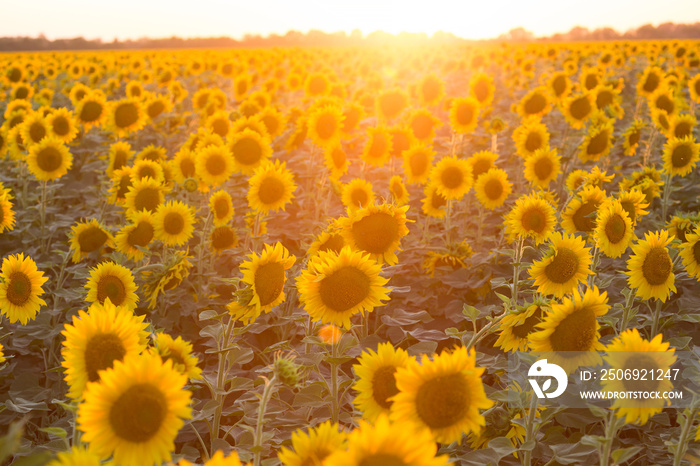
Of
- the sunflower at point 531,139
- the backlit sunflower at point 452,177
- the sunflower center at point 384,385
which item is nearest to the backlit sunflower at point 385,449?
the sunflower center at point 384,385

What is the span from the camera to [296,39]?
65375mm

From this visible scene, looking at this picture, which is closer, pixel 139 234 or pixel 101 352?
pixel 101 352

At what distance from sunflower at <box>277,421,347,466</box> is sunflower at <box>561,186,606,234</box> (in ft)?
9.52

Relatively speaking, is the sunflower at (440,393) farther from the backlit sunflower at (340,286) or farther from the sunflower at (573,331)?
the backlit sunflower at (340,286)

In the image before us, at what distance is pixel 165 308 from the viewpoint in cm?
468

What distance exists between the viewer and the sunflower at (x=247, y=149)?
5723 millimetres

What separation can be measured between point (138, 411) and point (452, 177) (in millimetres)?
4494

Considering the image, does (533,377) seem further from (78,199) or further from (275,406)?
(78,199)

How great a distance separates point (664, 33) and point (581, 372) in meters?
78.6

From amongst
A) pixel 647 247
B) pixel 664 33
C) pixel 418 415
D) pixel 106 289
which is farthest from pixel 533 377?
pixel 664 33

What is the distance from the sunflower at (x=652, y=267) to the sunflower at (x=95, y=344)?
9.69 feet

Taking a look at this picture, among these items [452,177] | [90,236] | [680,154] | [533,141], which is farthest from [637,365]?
[533,141]

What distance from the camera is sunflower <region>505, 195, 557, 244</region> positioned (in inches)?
155

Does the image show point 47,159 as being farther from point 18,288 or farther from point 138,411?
point 138,411
